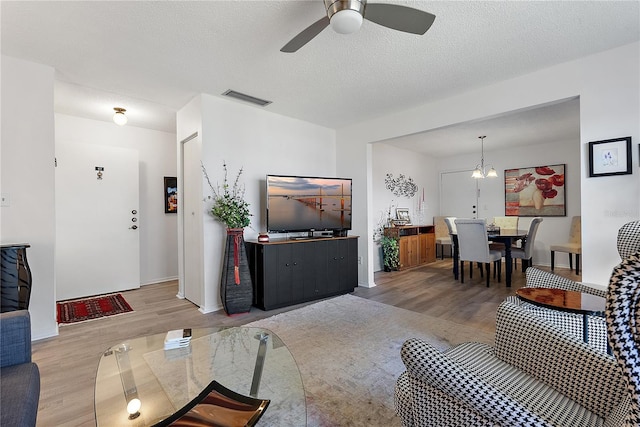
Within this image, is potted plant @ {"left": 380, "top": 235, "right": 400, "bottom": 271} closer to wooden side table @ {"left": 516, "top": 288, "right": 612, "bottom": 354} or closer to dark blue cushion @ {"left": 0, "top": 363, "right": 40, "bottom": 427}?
wooden side table @ {"left": 516, "top": 288, "right": 612, "bottom": 354}

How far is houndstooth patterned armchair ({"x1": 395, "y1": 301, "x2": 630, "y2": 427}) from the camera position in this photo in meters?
0.82

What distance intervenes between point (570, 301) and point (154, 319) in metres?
3.53

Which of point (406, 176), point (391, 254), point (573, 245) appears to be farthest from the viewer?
point (406, 176)

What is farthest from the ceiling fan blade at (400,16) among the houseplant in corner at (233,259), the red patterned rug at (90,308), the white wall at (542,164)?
the white wall at (542,164)

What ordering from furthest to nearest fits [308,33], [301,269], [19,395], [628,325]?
1. [301,269]
2. [308,33]
3. [19,395]
4. [628,325]

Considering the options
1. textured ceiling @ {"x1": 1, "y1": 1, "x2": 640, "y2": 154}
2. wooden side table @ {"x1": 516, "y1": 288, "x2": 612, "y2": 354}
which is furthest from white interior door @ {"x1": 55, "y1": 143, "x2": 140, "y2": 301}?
wooden side table @ {"x1": 516, "y1": 288, "x2": 612, "y2": 354}

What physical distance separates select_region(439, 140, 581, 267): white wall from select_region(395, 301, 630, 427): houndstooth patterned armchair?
5.76 meters

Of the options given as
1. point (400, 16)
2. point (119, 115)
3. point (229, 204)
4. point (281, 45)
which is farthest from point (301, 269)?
point (119, 115)

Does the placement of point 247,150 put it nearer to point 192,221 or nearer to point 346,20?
point 192,221

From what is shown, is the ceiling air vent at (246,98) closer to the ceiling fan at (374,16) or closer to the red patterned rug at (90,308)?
the ceiling fan at (374,16)

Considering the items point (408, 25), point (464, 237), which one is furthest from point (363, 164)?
point (408, 25)

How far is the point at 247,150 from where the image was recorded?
147 inches

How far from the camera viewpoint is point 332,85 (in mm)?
3125

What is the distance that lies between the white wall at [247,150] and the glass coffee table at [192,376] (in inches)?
66.6
